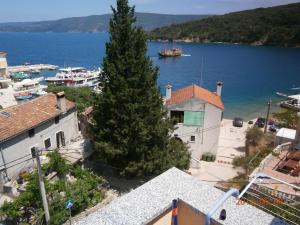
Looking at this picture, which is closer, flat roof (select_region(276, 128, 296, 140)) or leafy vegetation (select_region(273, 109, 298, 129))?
flat roof (select_region(276, 128, 296, 140))

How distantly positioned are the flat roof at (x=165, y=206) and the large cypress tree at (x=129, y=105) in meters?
14.2

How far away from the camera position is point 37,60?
149125 mm

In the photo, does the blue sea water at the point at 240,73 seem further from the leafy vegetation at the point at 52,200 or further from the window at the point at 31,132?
the leafy vegetation at the point at 52,200

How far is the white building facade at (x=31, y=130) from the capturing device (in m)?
21.1

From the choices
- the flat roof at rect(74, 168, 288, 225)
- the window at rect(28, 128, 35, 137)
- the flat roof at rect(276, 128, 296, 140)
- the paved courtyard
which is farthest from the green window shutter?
the flat roof at rect(74, 168, 288, 225)

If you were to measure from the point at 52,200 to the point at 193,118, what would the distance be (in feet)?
50.9

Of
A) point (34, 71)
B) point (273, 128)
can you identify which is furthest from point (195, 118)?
point (34, 71)

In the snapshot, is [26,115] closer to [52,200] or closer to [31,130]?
[31,130]

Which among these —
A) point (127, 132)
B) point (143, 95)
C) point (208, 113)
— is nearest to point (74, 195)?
point (127, 132)

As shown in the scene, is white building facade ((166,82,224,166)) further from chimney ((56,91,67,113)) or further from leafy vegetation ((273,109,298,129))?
leafy vegetation ((273,109,298,129))

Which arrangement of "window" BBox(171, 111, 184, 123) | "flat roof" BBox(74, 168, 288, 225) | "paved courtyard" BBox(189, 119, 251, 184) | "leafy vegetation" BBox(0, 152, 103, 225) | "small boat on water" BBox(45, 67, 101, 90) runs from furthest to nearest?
"small boat on water" BBox(45, 67, 101, 90) < "window" BBox(171, 111, 184, 123) < "paved courtyard" BBox(189, 119, 251, 184) < "leafy vegetation" BBox(0, 152, 103, 225) < "flat roof" BBox(74, 168, 288, 225)

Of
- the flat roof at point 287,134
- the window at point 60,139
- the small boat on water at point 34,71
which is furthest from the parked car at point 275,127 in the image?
the small boat on water at point 34,71

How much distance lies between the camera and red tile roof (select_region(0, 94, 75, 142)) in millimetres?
21500

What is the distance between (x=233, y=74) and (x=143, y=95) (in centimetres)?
8263
